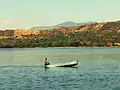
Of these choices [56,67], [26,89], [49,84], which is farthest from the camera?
[56,67]

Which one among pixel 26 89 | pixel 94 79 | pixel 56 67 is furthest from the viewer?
pixel 56 67

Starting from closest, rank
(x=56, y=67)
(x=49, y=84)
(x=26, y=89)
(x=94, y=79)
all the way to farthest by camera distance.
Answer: (x=26, y=89) → (x=49, y=84) → (x=94, y=79) → (x=56, y=67)

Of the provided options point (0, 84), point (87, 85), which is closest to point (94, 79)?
point (87, 85)

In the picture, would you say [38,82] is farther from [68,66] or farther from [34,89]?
[68,66]

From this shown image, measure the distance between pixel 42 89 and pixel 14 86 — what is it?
16.7 feet

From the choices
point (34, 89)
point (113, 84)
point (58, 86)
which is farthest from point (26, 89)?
point (113, 84)

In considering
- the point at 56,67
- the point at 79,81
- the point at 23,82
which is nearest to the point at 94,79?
the point at 79,81

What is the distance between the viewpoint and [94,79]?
5584 cm

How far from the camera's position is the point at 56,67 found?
80188mm

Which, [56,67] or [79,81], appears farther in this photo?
[56,67]

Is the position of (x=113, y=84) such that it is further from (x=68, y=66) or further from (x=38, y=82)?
(x=68, y=66)

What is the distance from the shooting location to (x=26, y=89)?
46.8 meters

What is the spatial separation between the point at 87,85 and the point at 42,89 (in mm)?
6906

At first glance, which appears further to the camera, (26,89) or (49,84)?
(49,84)
